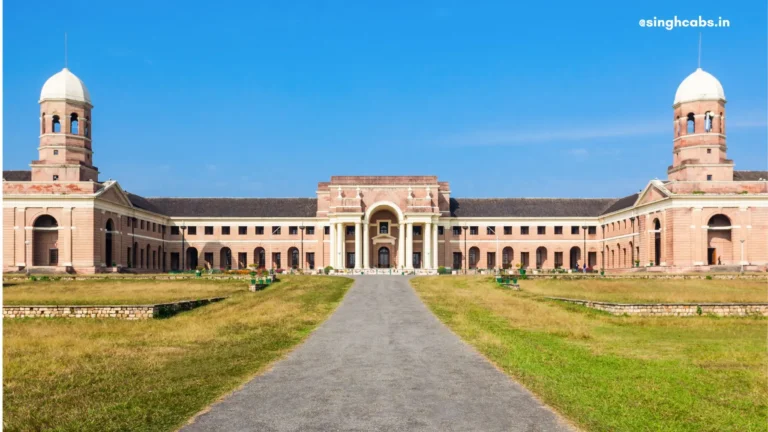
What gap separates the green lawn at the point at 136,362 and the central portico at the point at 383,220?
5079 cm

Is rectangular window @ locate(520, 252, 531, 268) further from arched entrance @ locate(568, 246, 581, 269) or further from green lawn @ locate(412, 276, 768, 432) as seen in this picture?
green lawn @ locate(412, 276, 768, 432)

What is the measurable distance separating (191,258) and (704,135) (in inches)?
2418

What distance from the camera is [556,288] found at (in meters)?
44.1

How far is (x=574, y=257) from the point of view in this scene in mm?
Result: 92375

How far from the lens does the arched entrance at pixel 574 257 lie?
300 feet

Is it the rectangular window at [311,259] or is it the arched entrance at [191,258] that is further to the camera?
the arched entrance at [191,258]

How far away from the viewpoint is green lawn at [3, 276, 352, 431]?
38.4 ft

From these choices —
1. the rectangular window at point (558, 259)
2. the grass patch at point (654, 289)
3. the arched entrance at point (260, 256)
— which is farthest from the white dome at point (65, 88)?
the rectangular window at point (558, 259)

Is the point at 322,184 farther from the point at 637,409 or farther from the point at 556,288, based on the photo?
the point at 637,409

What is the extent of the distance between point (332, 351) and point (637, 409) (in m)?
9.15

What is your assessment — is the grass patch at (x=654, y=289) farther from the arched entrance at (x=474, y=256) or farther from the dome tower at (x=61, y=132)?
the dome tower at (x=61, y=132)

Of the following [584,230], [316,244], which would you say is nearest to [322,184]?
[316,244]

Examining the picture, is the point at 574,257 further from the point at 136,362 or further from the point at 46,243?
the point at 136,362

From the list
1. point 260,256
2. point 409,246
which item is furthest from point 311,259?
point 409,246
